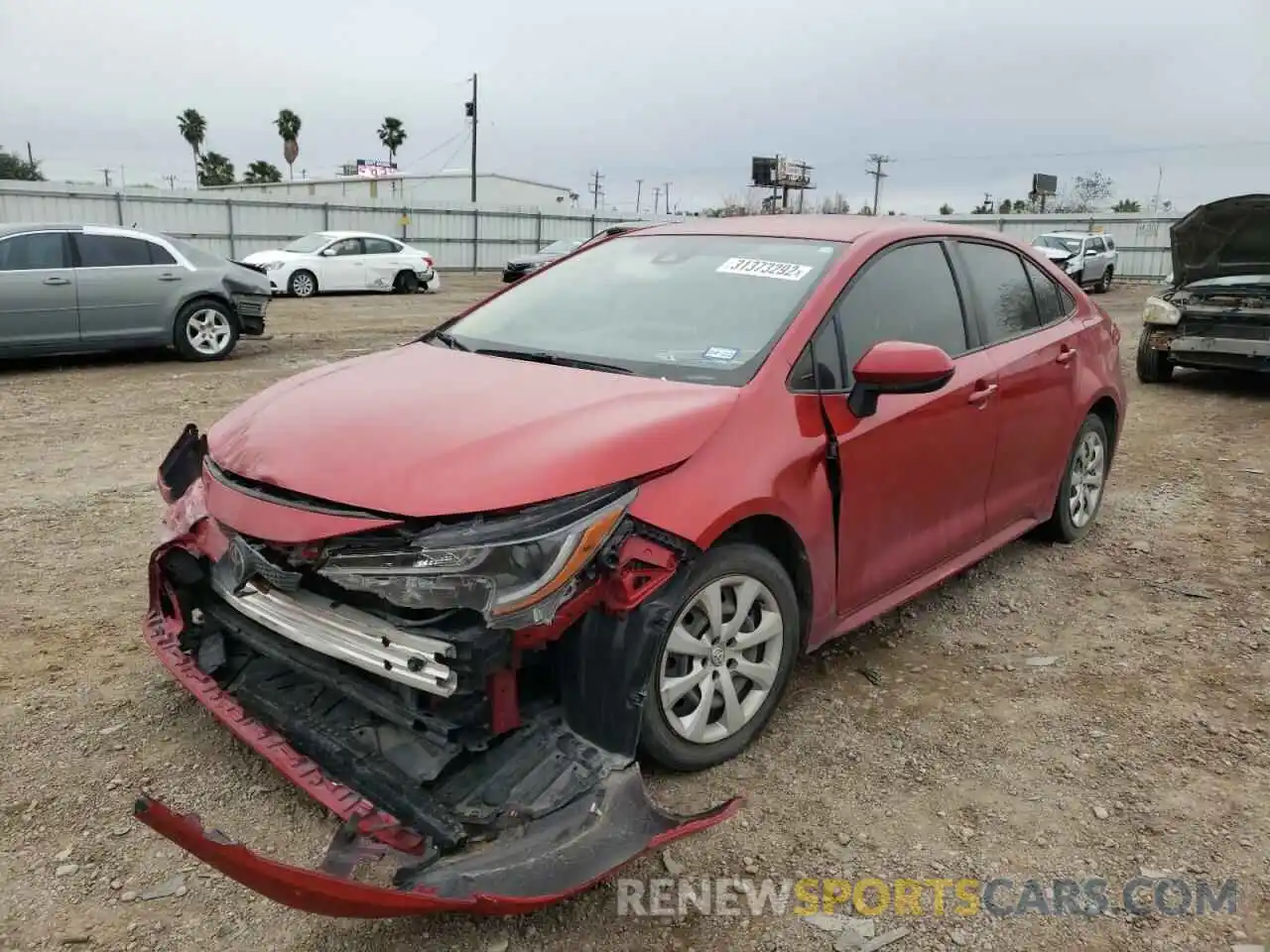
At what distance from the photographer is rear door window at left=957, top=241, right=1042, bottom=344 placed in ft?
13.4

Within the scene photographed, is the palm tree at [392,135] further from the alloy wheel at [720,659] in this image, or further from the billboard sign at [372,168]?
the alloy wheel at [720,659]

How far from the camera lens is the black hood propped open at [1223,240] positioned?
9.52 metres

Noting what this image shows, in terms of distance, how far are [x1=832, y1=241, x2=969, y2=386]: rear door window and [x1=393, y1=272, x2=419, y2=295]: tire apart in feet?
64.3

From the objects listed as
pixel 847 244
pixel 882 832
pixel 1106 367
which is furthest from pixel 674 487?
pixel 1106 367

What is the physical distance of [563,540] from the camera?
2.33 meters

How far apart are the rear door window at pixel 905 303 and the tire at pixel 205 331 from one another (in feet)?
29.7

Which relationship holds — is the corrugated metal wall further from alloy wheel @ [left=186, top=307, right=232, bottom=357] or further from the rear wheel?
alloy wheel @ [left=186, top=307, right=232, bottom=357]

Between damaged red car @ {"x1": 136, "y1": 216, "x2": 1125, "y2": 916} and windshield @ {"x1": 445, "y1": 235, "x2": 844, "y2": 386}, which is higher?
windshield @ {"x1": 445, "y1": 235, "x2": 844, "y2": 386}

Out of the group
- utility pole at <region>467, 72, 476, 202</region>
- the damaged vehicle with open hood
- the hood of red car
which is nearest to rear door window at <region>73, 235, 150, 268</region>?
the hood of red car

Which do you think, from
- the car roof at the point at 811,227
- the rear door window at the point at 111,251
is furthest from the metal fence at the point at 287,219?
the car roof at the point at 811,227

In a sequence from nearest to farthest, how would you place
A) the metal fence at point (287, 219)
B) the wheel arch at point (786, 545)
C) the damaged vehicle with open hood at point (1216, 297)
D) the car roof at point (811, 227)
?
the wheel arch at point (786, 545) → the car roof at point (811, 227) → the damaged vehicle with open hood at point (1216, 297) → the metal fence at point (287, 219)

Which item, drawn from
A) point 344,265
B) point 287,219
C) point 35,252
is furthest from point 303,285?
point 35,252

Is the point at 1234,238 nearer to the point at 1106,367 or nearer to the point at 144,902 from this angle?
the point at 1106,367

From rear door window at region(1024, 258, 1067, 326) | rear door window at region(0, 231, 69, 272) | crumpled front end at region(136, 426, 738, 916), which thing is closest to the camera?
crumpled front end at region(136, 426, 738, 916)
